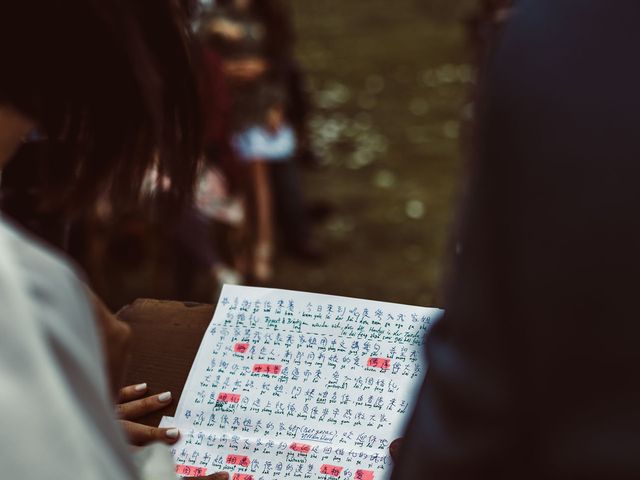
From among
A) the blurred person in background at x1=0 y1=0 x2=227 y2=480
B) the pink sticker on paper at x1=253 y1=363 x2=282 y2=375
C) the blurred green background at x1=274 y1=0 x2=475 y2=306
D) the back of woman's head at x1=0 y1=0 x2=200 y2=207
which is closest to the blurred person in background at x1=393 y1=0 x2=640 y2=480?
the blurred person in background at x1=0 y1=0 x2=227 y2=480

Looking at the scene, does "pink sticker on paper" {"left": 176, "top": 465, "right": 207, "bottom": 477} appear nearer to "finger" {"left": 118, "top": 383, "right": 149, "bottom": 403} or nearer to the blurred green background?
"finger" {"left": 118, "top": 383, "right": 149, "bottom": 403}

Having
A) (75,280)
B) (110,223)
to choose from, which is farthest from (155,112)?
(110,223)

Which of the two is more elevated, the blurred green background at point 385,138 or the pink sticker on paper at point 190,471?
the pink sticker on paper at point 190,471

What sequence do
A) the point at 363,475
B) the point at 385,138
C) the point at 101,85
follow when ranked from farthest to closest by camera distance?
the point at 385,138 < the point at 363,475 < the point at 101,85

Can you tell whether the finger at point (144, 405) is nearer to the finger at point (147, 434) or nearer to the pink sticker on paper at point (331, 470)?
the finger at point (147, 434)

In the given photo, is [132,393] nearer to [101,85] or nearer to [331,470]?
[331,470]

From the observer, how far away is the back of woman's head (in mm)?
772

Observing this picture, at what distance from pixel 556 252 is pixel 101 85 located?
17.0 inches

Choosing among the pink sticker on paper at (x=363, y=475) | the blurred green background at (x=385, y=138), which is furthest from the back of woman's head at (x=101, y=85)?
the blurred green background at (x=385, y=138)

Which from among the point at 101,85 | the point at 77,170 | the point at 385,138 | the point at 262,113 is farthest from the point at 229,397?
the point at 385,138

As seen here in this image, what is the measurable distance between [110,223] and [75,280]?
294 cm

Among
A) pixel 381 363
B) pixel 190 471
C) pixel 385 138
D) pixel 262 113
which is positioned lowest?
Answer: pixel 385 138

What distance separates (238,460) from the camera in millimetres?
1115

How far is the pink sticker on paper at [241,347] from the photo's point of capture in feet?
4.00
